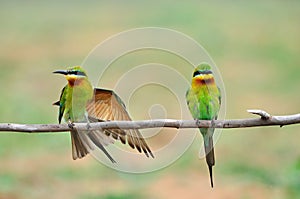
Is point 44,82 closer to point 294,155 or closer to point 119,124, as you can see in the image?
point 294,155

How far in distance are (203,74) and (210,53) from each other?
873cm

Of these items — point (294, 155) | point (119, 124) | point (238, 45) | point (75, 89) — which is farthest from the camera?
point (238, 45)

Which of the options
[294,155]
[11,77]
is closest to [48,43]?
[11,77]

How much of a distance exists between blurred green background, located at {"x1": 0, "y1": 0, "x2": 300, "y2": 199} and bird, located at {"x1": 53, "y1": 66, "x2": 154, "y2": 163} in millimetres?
2377

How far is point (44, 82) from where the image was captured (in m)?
10.0

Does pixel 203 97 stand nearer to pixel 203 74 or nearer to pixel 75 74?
pixel 203 74

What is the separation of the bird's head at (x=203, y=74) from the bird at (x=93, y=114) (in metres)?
0.39

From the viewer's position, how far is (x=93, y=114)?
2.77 m

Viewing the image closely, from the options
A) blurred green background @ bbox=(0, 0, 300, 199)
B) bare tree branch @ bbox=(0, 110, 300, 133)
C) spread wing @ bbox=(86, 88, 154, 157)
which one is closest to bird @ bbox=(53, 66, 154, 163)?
spread wing @ bbox=(86, 88, 154, 157)

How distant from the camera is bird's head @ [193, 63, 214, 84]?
292 centimetres

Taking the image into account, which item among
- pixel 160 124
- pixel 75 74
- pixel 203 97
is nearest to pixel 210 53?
pixel 203 97

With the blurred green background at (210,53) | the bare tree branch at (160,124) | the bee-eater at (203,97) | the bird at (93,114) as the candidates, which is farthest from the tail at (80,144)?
the blurred green background at (210,53)

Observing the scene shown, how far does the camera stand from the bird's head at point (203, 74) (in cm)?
292

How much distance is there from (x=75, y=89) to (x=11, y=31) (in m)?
11.8
